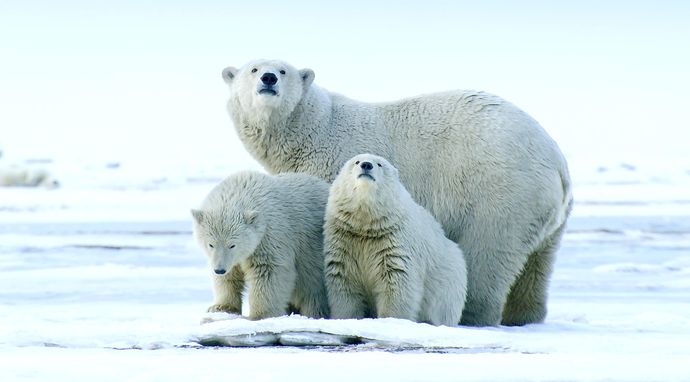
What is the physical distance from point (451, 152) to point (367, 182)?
4.29ft

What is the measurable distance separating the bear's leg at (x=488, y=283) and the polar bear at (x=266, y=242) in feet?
3.73

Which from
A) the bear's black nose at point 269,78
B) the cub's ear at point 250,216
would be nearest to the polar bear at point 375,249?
the cub's ear at point 250,216

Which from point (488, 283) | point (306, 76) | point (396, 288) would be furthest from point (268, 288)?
point (306, 76)

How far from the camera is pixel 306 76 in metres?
7.29

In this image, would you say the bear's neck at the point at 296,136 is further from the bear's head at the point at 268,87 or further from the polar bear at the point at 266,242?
the polar bear at the point at 266,242

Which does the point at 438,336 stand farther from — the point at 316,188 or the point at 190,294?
the point at 190,294

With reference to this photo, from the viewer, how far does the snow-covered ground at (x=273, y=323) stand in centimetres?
437

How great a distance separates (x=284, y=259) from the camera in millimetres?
6184

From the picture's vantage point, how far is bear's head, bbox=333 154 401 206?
5996 millimetres

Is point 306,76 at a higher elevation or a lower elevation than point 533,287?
higher

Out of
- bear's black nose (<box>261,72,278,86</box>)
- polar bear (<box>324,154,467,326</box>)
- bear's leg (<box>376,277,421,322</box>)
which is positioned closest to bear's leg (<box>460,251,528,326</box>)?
polar bear (<box>324,154,467,326</box>)

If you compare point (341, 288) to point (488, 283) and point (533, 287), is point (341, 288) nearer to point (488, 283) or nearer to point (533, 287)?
point (488, 283)

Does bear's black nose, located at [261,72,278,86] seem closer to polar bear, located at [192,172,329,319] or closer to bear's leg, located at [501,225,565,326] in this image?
polar bear, located at [192,172,329,319]

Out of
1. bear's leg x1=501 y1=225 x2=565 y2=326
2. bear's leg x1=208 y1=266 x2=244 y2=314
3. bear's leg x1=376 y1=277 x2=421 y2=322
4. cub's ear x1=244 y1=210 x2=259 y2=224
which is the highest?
cub's ear x1=244 y1=210 x2=259 y2=224
